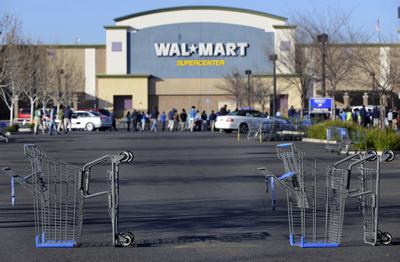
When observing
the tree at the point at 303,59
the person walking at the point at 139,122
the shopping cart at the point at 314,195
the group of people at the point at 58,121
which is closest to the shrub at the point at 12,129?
the group of people at the point at 58,121

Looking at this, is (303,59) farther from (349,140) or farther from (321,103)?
(349,140)

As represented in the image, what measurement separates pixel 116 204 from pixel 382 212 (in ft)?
16.5

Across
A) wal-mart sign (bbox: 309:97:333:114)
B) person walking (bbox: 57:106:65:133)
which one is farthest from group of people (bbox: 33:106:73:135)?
wal-mart sign (bbox: 309:97:333:114)

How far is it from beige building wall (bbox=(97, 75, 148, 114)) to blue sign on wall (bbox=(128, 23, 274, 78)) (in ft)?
3.72

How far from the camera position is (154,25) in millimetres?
73625

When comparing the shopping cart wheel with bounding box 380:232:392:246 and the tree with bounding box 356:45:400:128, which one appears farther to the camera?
the tree with bounding box 356:45:400:128

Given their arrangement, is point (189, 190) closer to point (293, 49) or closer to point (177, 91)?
point (293, 49)

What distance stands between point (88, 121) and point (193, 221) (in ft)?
128

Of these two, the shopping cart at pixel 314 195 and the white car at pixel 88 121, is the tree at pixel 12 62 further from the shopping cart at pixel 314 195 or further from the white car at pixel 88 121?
the shopping cart at pixel 314 195

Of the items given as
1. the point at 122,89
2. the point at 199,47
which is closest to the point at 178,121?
the point at 122,89

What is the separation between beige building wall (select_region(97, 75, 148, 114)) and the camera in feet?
240

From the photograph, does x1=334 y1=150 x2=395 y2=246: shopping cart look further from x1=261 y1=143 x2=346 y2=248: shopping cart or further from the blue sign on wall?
→ the blue sign on wall

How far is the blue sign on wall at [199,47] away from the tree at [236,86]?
1333mm

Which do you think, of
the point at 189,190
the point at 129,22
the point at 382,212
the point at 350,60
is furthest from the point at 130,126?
the point at 382,212
